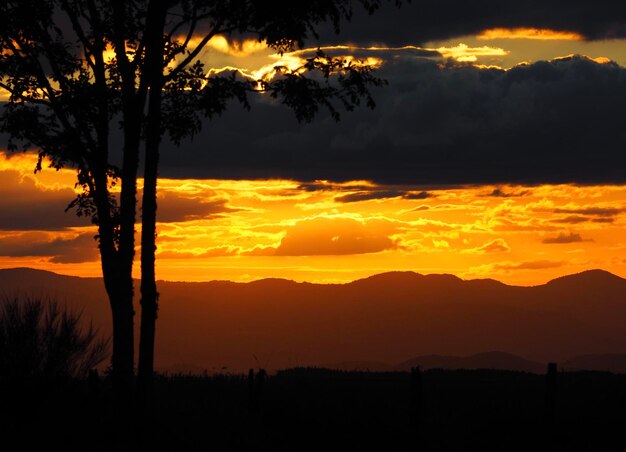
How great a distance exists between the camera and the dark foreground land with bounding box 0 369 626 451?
24391 millimetres

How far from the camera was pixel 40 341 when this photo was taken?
1128 inches

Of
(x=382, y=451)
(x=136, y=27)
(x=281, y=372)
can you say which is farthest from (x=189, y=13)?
(x=281, y=372)

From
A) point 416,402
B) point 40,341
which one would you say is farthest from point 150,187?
point 416,402

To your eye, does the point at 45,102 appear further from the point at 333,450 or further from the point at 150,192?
the point at 333,450

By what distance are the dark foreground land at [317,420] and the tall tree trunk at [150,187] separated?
1.81 m

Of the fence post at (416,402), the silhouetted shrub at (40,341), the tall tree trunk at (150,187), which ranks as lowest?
the fence post at (416,402)

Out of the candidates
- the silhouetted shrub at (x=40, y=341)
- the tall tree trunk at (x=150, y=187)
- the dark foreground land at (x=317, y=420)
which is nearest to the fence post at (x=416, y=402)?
the dark foreground land at (x=317, y=420)

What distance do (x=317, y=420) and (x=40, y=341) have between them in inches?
309

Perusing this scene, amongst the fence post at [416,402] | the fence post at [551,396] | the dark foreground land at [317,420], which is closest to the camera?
the dark foreground land at [317,420]

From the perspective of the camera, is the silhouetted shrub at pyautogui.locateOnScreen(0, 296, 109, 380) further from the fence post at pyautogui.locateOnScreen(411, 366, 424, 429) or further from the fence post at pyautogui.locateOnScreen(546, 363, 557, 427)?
the fence post at pyautogui.locateOnScreen(546, 363, 557, 427)

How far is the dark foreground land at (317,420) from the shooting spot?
80.0ft

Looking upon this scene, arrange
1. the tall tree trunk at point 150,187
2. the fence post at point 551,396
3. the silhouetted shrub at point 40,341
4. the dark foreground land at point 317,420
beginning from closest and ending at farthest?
the dark foreground land at point 317,420 → the fence post at point 551,396 → the tall tree trunk at point 150,187 → the silhouetted shrub at point 40,341

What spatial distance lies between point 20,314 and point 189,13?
9312mm

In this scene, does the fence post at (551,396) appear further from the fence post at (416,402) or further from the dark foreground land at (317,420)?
the fence post at (416,402)
